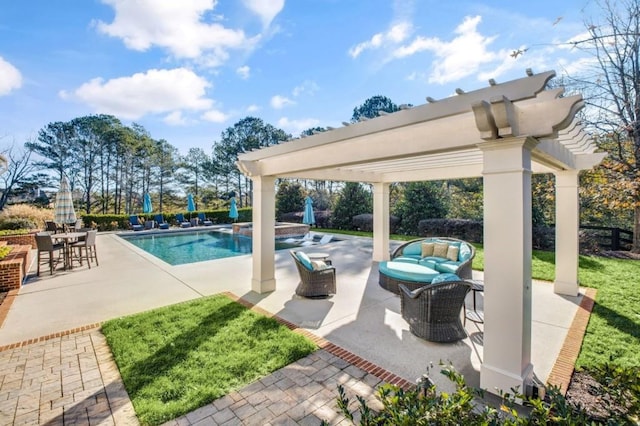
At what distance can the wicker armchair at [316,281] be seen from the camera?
259 inches

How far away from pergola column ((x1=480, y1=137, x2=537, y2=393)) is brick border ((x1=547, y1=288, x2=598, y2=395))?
0.56 meters

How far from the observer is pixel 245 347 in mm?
4488

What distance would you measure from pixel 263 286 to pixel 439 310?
405 centimetres

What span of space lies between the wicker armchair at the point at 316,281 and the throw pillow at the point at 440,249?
3.27 meters

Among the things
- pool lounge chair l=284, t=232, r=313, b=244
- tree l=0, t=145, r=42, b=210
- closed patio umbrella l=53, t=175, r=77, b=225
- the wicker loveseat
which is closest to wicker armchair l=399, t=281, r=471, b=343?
the wicker loveseat

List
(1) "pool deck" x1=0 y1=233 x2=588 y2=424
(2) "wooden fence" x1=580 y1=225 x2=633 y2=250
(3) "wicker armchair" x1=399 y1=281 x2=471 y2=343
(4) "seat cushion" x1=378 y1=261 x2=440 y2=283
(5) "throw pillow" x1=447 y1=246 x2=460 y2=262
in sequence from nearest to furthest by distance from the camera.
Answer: (1) "pool deck" x1=0 y1=233 x2=588 y2=424 → (3) "wicker armchair" x1=399 y1=281 x2=471 y2=343 → (4) "seat cushion" x1=378 y1=261 x2=440 y2=283 → (5) "throw pillow" x1=447 y1=246 x2=460 y2=262 → (2) "wooden fence" x1=580 y1=225 x2=633 y2=250

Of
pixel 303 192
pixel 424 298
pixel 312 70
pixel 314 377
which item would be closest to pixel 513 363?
pixel 424 298

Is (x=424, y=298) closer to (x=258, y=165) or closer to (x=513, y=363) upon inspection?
(x=513, y=363)

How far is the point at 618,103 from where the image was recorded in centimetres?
1189

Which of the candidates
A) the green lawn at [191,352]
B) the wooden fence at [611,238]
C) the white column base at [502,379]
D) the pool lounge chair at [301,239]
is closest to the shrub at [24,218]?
the pool lounge chair at [301,239]

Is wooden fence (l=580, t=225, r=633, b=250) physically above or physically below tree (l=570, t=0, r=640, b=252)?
below

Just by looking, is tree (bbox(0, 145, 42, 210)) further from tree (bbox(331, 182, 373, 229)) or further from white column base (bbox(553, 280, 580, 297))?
white column base (bbox(553, 280, 580, 297))

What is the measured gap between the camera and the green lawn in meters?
3.41

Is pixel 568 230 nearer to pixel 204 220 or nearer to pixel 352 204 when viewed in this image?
pixel 352 204
